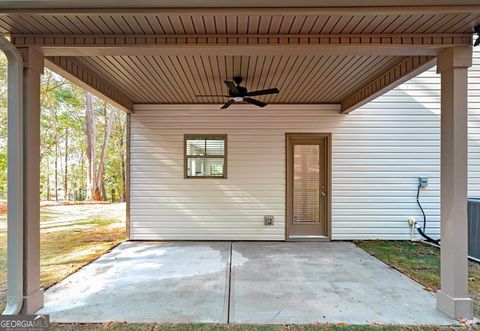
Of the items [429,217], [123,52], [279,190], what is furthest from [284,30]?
[429,217]

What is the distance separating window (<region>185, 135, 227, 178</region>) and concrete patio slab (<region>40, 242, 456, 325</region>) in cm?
168

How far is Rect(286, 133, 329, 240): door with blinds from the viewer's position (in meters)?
5.66

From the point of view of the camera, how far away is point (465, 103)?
102 inches

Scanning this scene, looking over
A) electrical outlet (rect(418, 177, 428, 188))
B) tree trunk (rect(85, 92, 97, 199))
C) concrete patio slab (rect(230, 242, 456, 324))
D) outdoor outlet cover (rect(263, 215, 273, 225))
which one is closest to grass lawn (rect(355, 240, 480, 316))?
concrete patio slab (rect(230, 242, 456, 324))

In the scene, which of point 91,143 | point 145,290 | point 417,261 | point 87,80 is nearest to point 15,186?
point 145,290

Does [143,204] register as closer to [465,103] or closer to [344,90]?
[344,90]

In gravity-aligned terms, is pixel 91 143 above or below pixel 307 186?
above

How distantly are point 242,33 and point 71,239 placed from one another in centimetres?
569

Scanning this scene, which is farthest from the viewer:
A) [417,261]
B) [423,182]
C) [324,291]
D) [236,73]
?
[423,182]

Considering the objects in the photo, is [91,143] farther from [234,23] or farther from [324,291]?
[324,291]

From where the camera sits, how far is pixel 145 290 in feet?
10.5

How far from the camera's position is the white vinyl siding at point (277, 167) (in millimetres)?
5551

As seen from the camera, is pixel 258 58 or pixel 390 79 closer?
pixel 258 58

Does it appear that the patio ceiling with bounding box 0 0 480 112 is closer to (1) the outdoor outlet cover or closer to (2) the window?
(2) the window
